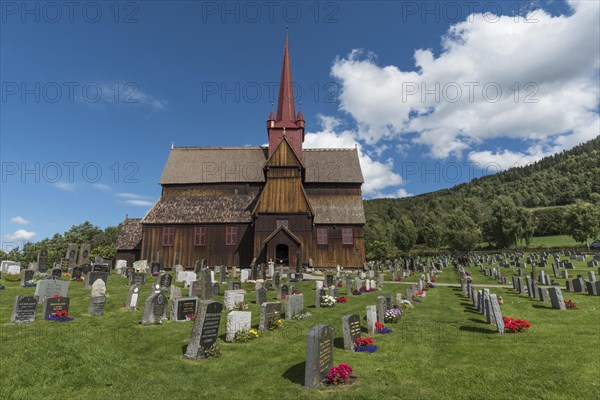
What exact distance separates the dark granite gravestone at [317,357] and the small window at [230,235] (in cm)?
2805

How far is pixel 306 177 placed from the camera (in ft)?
128

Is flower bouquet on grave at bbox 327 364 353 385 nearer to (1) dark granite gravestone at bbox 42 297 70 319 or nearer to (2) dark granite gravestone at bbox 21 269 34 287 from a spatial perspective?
(1) dark granite gravestone at bbox 42 297 70 319

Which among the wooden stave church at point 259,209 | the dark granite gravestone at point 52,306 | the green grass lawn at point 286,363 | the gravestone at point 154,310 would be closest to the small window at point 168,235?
the wooden stave church at point 259,209

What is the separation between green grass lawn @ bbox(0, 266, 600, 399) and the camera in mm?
6969

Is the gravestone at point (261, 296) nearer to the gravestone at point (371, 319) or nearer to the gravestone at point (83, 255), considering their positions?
the gravestone at point (371, 319)

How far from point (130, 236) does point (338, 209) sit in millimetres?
23246

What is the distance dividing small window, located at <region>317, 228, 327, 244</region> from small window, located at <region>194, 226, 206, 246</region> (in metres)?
11.9

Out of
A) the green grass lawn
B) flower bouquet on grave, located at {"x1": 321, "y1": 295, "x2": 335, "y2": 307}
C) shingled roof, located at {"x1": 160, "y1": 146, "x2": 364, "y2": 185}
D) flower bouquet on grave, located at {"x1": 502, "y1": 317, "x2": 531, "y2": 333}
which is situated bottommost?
the green grass lawn

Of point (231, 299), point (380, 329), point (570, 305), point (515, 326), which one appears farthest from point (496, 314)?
point (231, 299)

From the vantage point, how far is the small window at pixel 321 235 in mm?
35159

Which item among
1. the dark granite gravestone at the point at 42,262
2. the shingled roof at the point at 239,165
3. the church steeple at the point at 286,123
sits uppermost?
the church steeple at the point at 286,123

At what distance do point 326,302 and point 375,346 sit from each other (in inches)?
237

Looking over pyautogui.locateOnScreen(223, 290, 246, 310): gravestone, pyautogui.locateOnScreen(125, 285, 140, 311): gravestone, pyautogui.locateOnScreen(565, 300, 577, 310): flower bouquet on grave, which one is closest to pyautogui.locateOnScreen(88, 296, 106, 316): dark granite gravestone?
pyautogui.locateOnScreen(125, 285, 140, 311): gravestone

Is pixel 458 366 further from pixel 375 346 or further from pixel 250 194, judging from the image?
pixel 250 194
